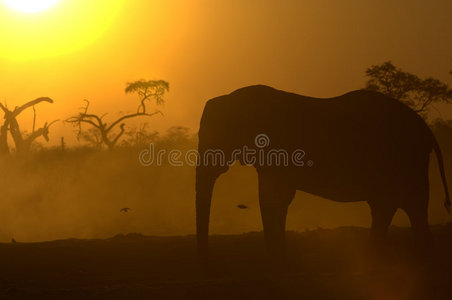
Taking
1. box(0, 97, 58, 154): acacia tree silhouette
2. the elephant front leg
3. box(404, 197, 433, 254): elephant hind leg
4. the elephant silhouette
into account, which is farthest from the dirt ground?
box(0, 97, 58, 154): acacia tree silhouette

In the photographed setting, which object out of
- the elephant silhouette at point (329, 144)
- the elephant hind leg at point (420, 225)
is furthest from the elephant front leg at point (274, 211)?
the elephant hind leg at point (420, 225)

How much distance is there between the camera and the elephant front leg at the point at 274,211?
39.0ft

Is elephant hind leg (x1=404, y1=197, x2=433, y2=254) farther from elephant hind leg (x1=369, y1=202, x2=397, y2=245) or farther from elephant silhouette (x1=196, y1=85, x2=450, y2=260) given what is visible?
elephant hind leg (x1=369, y1=202, x2=397, y2=245)

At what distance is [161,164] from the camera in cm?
3000

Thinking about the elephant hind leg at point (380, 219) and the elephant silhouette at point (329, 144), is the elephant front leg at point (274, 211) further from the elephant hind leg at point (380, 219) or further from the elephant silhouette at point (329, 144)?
the elephant hind leg at point (380, 219)

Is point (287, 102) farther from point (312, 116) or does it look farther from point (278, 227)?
point (278, 227)

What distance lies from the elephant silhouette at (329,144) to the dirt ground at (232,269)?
0.90m

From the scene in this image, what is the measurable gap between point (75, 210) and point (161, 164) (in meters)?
4.18

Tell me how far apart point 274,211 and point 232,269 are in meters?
0.99

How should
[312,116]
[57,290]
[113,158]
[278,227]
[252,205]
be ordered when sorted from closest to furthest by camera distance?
[57,290], [278,227], [312,116], [252,205], [113,158]

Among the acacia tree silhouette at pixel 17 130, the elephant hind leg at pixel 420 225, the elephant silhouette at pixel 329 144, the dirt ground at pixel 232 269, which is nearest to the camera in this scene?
the dirt ground at pixel 232 269

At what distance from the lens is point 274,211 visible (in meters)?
11.9

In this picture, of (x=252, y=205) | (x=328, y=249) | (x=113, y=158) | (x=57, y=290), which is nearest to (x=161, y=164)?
(x=113, y=158)

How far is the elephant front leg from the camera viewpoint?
11891 mm
